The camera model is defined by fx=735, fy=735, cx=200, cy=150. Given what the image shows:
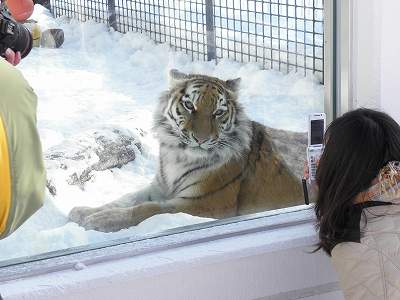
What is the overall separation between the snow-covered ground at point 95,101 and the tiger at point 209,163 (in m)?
0.03

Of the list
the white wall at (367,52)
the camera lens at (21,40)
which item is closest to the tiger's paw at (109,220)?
the camera lens at (21,40)

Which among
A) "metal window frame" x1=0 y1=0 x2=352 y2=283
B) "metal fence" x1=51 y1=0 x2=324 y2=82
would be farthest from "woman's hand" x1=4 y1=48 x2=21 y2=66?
"metal window frame" x1=0 y1=0 x2=352 y2=283

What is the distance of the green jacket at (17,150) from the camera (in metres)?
1.04

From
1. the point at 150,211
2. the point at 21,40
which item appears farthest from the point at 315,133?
the point at 21,40

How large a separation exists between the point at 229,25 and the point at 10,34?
1131 mm

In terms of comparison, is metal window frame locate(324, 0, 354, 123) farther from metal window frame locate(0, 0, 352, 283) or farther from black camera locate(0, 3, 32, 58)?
black camera locate(0, 3, 32, 58)

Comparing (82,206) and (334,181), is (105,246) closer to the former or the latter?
(82,206)

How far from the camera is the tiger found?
2.52 meters

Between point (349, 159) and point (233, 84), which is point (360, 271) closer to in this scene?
point (349, 159)

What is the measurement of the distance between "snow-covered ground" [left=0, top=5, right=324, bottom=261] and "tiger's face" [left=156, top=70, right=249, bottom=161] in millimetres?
36

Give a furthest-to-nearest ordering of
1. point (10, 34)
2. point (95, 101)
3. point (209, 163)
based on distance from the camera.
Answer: point (209, 163), point (95, 101), point (10, 34)

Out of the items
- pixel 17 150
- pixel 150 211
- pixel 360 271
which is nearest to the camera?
pixel 17 150

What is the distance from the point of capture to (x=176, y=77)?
2537mm

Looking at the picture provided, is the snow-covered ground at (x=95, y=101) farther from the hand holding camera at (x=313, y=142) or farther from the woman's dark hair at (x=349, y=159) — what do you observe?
the woman's dark hair at (x=349, y=159)
